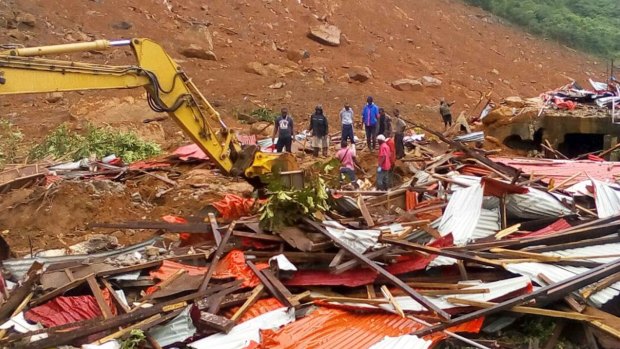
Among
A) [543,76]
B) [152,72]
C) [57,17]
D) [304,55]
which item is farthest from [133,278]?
[543,76]

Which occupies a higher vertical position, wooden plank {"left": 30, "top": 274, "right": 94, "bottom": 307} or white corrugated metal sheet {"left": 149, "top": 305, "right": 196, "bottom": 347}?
wooden plank {"left": 30, "top": 274, "right": 94, "bottom": 307}

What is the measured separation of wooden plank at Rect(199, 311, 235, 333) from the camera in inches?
236

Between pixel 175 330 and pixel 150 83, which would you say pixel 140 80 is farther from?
pixel 175 330

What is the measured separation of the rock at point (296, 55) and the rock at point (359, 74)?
201 cm

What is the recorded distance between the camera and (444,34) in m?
35.8

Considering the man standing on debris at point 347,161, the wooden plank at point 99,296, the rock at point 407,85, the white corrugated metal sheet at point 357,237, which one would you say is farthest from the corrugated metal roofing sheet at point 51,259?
the rock at point 407,85

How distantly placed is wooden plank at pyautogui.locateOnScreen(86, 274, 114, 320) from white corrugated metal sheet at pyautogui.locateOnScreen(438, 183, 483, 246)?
3722mm

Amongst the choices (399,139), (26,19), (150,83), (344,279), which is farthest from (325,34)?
(344,279)

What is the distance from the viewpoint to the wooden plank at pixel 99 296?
6.23 metres

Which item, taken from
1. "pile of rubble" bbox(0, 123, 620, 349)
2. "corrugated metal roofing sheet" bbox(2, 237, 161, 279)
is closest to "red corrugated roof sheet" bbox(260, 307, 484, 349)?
"pile of rubble" bbox(0, 123, 620, 349)

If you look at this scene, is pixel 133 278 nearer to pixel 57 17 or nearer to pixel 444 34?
pixel 57 17

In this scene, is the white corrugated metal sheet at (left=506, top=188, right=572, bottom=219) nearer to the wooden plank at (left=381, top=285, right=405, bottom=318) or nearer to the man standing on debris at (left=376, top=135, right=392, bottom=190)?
the wooden plank at (left=381, top=285, right=405, bottom=318)

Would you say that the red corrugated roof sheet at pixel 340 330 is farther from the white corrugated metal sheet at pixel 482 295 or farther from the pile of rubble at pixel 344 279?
the white corrugated metal sheet at pixel 482 295

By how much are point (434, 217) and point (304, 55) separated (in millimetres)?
20277
